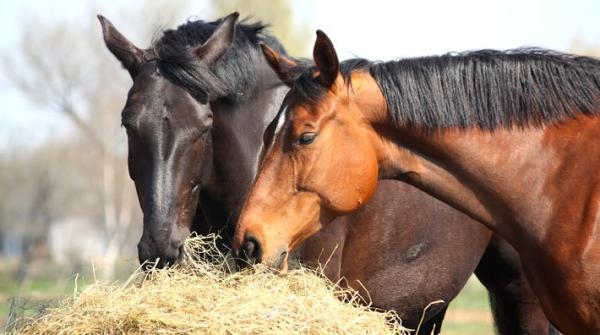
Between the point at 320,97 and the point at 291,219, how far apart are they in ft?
1.96

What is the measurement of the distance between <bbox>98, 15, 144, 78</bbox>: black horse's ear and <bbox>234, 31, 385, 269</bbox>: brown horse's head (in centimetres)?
122

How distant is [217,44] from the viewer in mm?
4961

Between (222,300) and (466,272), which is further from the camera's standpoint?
(466,272)

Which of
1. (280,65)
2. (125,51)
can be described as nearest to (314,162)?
(280,65)

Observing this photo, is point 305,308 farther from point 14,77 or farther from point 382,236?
point 14,77

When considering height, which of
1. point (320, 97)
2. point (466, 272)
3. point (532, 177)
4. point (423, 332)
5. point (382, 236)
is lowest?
point (423, 332)

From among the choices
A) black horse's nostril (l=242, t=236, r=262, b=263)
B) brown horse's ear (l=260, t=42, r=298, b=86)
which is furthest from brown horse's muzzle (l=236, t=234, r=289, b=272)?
brown horse's ear (l=260, t=42, r=298, b=86)

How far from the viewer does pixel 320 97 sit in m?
4.15

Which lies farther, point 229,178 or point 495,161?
point 229,178

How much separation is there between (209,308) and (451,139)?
140cm

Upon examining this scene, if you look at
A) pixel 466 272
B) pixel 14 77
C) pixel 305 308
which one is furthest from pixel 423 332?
pixel 14 77

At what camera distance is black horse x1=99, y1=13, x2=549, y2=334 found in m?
4.58

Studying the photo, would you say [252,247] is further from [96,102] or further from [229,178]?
[96,102]

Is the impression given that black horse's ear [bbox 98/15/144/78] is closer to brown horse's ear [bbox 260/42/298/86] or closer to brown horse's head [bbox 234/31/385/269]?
brown horse's ear [bbox 260/42/298/86]
